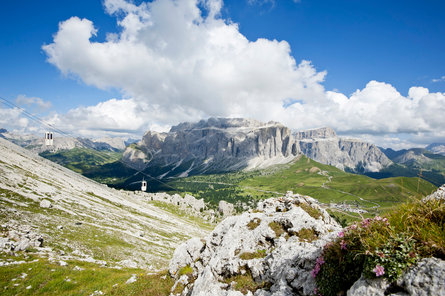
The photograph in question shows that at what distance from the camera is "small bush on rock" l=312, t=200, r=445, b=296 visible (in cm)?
678

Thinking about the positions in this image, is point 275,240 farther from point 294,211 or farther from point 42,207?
point 42,207

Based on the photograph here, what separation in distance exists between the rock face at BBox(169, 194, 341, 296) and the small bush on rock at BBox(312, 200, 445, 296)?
7.47 feet

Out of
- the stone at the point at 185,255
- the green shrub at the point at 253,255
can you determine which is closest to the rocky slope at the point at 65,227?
the stone at the point at 185,255

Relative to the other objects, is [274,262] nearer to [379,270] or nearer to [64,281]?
[379,270]

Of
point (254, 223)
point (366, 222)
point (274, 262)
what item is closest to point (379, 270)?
point (366, 222)

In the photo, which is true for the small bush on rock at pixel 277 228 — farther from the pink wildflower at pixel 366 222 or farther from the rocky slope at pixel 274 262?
the pink wildflower at pixel 366 222

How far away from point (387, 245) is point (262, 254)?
12.2 metres

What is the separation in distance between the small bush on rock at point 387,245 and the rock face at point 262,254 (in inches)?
89.6

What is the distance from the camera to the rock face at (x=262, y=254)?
1252cm

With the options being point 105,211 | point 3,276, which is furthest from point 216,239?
point 105,211

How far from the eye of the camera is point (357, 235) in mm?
8586

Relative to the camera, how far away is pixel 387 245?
278 inches

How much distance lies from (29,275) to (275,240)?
97.8ft

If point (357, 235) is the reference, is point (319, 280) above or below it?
below
